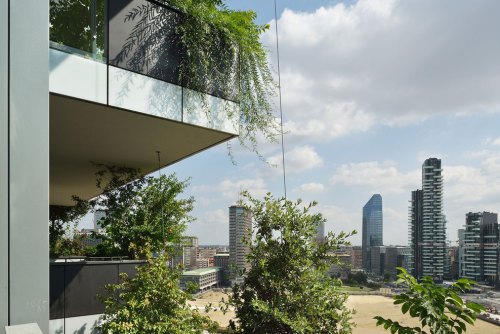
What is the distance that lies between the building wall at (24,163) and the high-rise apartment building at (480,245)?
17728 mm

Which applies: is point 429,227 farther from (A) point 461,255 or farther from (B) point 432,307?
(B) point 432,307

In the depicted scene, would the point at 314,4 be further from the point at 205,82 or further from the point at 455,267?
the point at 455,267

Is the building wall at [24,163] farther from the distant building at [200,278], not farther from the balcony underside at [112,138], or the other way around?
the distant building at [200,278]

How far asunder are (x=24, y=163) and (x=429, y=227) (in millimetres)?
17708

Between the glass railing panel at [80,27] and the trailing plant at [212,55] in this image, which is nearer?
the glass railing panel at [80,27]

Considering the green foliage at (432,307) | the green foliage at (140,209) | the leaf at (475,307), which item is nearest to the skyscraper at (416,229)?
the green foliage at (140,209)

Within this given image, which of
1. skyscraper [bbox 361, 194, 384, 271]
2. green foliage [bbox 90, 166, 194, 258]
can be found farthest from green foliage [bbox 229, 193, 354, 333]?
skyscraper [bbox 361, 194, 384, 271]

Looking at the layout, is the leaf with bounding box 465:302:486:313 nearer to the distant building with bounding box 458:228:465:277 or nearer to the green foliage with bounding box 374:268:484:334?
the green foliage with bounding box 374:268:484:334

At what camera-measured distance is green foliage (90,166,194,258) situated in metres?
4.71

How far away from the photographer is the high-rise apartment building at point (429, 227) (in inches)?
643

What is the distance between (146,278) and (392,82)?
40.0m

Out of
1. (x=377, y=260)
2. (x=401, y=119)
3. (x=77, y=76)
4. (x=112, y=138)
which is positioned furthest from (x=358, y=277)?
(x=401, y=119)

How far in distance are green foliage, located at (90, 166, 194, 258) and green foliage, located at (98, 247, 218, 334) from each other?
1207 millimetres

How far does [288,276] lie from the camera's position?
121 inches
